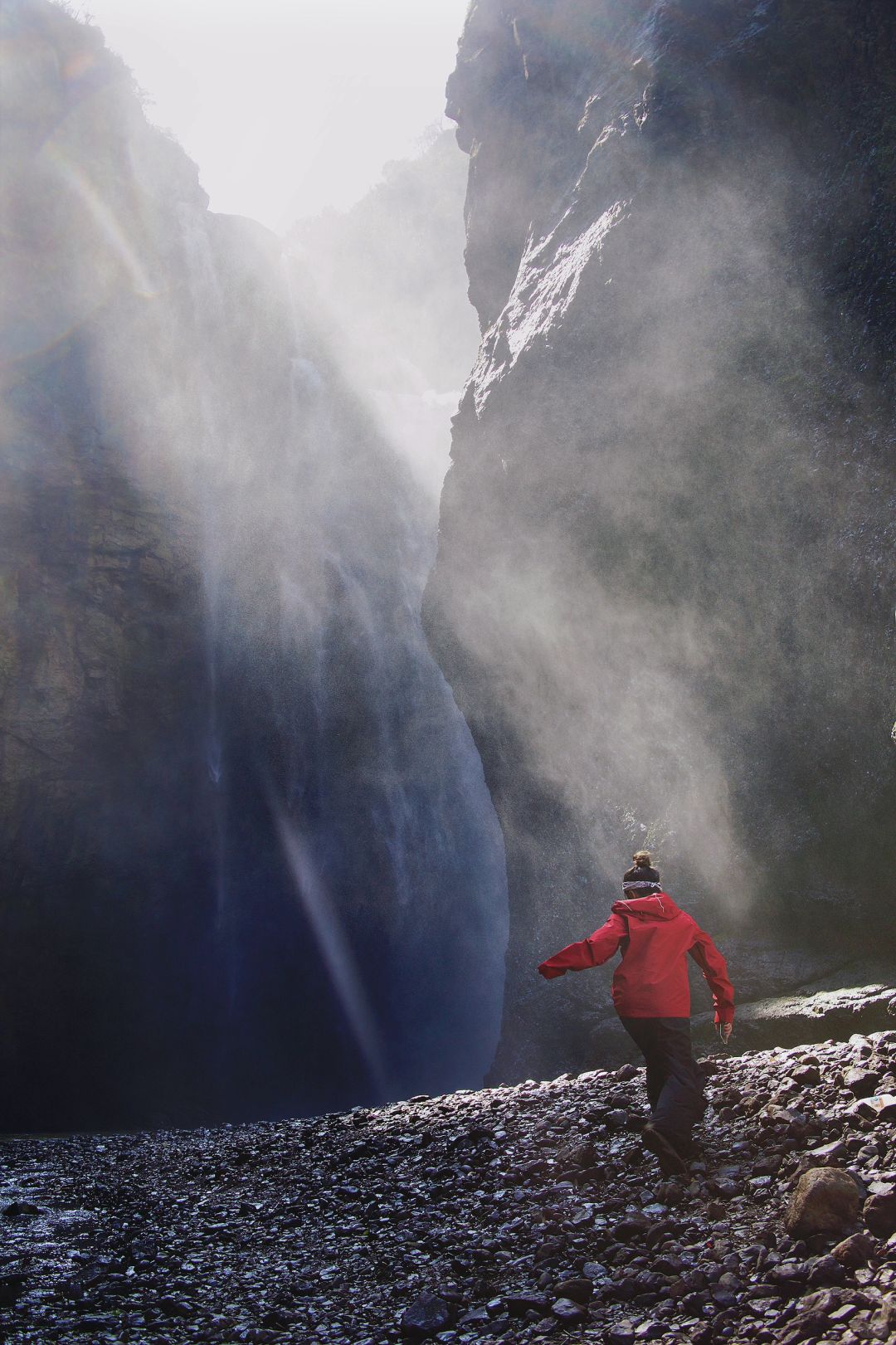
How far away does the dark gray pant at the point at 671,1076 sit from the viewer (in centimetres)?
446

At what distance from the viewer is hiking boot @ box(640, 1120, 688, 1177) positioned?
4180 mm

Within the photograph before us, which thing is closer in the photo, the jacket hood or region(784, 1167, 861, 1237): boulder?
region(784, 1167, 861, 1237): boulder

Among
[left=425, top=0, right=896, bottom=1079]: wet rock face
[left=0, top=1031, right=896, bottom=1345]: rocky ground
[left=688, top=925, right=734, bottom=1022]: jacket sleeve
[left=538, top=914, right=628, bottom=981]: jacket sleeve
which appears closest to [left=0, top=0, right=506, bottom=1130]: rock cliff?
[left=425, top=0, right=896, bottom=1079]: wet rock face

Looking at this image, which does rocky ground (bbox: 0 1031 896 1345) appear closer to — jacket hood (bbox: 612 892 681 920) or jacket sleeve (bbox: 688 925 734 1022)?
jacket sleeve (bbox: 688 925 734 1022)

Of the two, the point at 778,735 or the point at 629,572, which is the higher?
the point at 629,572

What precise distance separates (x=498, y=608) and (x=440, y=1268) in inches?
482

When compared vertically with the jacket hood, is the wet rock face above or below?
above

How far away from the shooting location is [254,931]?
23969 millimetres

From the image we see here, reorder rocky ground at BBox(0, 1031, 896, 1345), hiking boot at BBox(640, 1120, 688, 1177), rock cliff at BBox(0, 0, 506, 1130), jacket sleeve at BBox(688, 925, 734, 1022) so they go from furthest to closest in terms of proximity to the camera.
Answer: rock cliff at BBox(0, 0, 506, 1130), jacket sleeve at BBox(688, 925, 734, 1022), hiking boot at BBox(640, 1120, 688, 1177), rocky ground at BBox(0, 1031, 896, 1345)

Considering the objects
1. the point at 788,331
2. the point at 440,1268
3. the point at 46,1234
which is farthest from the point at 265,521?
the point at 440,1268

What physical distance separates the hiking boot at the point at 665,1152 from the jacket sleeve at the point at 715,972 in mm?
1000

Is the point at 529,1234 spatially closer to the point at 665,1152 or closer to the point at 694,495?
the point at 665,1152

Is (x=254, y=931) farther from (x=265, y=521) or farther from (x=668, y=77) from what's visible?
(x=668, y=77)

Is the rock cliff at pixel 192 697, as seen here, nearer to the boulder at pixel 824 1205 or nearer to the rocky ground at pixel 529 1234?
the rocky ground at pixel 529 1234
